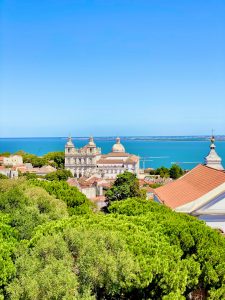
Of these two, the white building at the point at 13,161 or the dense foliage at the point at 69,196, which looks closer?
the dense foliage at the point at 69,196

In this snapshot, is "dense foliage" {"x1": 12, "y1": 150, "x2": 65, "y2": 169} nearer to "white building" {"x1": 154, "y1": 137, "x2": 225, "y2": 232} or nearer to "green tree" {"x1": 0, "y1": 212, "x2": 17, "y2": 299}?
"white building" {"x1": 154, "y1": 137, "x2": 225, "y2": 232}

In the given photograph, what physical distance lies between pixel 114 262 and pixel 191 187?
13.2 m

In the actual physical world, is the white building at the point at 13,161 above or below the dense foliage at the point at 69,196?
below

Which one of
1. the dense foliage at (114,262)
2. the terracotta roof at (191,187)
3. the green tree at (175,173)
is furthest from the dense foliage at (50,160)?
the dense foliage at (114,262)

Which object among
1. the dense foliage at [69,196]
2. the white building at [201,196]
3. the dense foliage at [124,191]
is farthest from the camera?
the dense foliage at [124,191]

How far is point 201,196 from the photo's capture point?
1953 cm

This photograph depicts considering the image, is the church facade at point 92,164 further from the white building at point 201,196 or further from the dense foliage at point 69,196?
the white building at point 201,196

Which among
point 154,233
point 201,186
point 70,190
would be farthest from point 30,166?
point 154,233


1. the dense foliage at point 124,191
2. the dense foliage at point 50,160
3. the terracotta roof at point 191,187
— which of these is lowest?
the dense foliage at point 50,160

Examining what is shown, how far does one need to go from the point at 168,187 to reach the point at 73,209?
6418 millimetres

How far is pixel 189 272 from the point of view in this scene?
11.3 meters

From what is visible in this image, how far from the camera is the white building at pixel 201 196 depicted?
19047 mm

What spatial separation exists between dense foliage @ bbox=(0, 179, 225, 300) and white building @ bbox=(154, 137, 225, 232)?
540 cm

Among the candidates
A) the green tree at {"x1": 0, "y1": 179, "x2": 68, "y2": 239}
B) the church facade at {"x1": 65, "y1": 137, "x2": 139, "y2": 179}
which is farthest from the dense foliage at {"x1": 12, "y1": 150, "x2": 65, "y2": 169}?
the green tree at {"x1": 0, "y1": 179, "x2": 68, "y2": 239}
